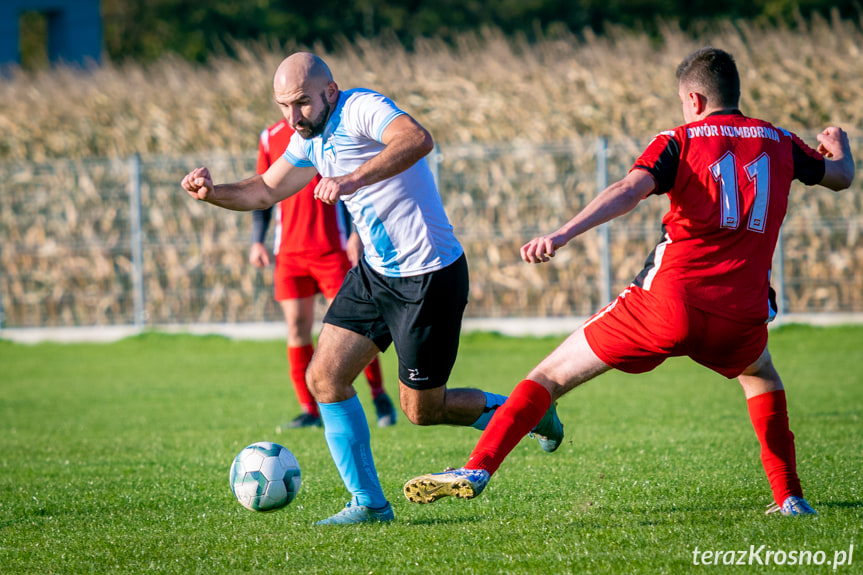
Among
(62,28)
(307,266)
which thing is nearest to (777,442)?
(307,266)

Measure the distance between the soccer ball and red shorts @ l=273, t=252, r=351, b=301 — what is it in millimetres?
3204

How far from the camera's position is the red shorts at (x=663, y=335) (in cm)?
399

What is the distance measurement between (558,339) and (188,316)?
19.3 feet

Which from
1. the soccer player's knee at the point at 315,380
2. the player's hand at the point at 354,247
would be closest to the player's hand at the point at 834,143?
the soccer player's knee at the point at 315,380

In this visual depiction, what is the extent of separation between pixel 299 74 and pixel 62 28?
27.5 metres

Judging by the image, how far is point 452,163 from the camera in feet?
47.0

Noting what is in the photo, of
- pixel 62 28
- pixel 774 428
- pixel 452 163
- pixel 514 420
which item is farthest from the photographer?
pixel 62 28

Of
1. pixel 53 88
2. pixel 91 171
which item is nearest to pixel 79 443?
pixel 91 171

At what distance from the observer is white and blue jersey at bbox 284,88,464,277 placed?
4582 millimetres

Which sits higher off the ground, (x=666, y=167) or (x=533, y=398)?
(x=666, y=167)

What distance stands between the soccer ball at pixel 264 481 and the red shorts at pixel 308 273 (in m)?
3.20

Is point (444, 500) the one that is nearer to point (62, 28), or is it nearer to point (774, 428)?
point (774, 428)

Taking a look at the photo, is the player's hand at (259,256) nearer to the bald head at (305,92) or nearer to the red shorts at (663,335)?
the bald head at (305,92)

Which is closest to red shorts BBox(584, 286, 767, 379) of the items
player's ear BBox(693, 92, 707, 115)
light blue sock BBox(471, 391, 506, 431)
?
player's ear BBox(693, 92, 707, 115)
